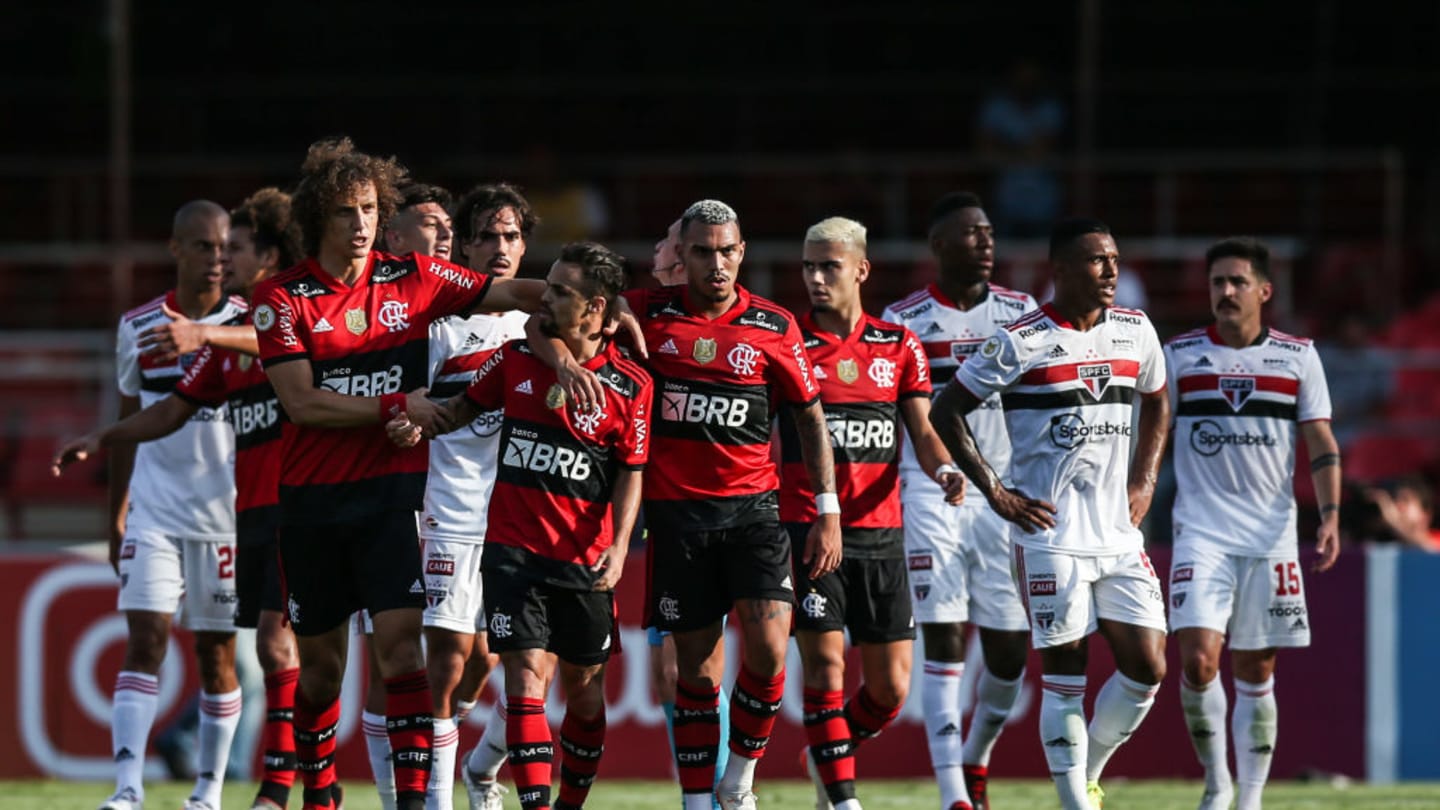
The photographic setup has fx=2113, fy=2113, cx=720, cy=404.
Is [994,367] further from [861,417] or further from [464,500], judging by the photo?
[464,500]

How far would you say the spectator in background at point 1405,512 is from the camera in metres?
13.0

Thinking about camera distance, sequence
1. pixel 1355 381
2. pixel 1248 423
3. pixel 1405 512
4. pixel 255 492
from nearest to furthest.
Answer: pixel 255 492
pixel 1248 423
pixel 1405 512
pixel 1355 381

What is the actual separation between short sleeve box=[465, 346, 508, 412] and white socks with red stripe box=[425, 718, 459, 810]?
51.0 inches

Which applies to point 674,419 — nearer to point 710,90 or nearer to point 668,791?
point 668,791

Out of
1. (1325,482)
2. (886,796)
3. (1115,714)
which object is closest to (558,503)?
(1115,714)

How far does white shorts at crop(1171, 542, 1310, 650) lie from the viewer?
388 inches

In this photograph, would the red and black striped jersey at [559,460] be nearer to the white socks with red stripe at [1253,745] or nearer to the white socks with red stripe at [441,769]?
the white socks with red stripe at [441,769]

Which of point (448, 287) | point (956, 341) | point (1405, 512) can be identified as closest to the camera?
point (448, 287)

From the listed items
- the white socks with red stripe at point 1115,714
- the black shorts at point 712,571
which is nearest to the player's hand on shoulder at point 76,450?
the black shorts at point 712,571

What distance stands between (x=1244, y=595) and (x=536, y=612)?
12.4 ft

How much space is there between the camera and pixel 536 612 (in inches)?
311

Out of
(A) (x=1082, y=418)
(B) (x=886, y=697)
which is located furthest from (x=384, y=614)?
(A) (x=1082, y=418)

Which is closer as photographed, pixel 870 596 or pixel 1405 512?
pixel 870 596

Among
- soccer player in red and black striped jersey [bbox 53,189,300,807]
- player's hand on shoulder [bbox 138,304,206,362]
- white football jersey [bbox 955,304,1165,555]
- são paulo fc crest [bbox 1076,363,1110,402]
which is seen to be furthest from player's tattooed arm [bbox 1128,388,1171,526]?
player's hand on shoulder [bbox 138,304,206,362]
